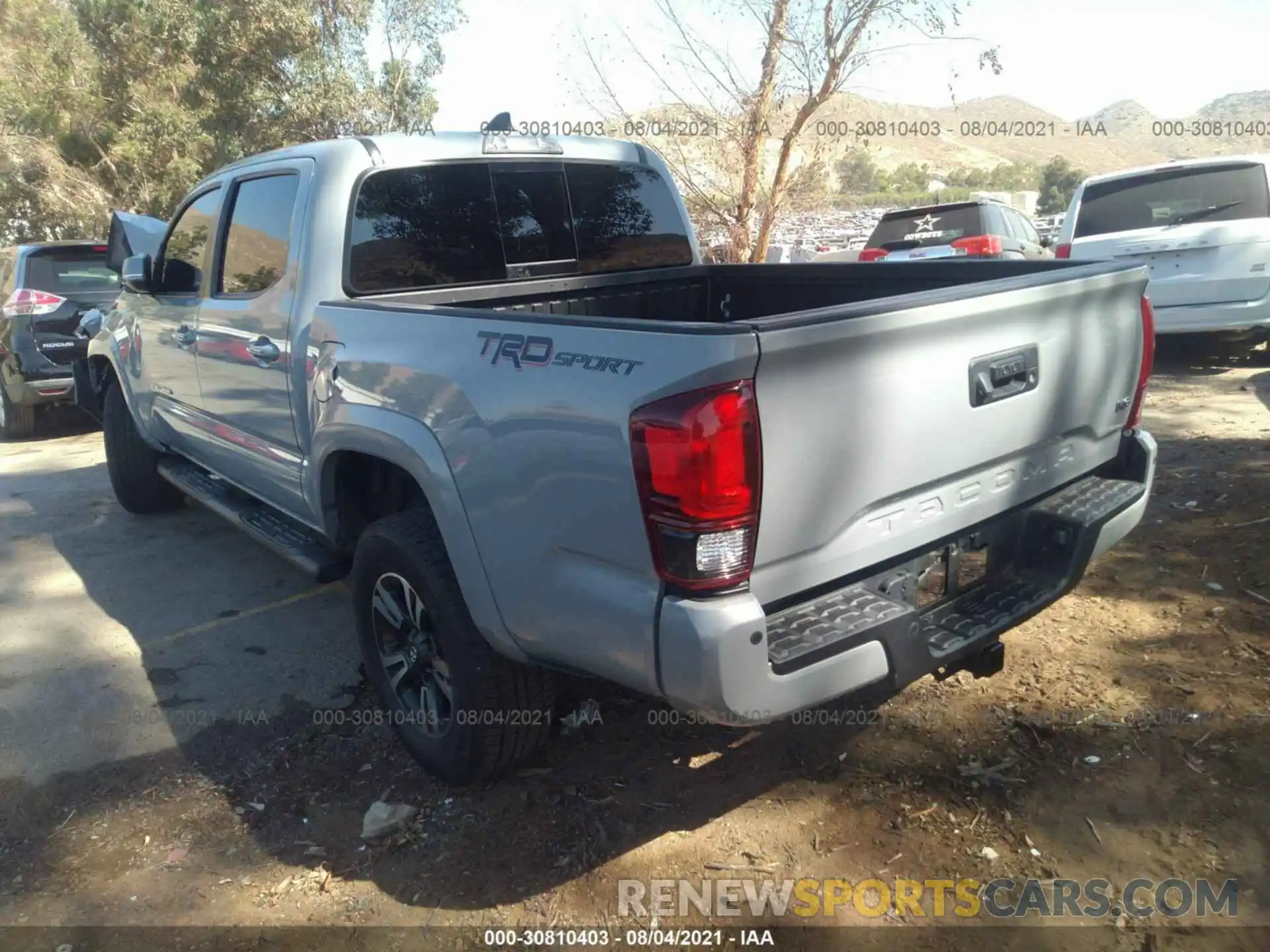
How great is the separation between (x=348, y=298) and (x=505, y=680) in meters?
1.60

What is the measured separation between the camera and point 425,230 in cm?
363

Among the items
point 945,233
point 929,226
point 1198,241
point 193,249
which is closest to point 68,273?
point 193,249

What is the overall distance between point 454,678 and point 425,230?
181cm

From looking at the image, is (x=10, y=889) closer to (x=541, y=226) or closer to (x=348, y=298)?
(x=348, y=298)

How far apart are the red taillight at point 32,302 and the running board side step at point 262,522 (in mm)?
4194

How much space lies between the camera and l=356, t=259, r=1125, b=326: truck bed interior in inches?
135

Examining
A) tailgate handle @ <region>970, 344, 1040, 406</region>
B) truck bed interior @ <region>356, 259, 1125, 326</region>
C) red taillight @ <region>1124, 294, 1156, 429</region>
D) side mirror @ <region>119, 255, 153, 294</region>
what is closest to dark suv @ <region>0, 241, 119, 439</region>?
side mirror @ <region>119, 255, 153, 294</region>

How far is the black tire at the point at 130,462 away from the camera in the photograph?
5906 millimetres

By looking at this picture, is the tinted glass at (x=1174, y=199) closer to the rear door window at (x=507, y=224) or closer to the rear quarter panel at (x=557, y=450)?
the rear door window at (x=507, y=224)

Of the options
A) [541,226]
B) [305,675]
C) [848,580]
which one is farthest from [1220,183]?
[305,675]

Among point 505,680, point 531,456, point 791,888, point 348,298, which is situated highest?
point 348,298

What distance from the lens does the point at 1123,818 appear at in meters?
2.64

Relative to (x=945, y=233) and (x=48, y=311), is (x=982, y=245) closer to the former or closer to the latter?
(x=945, y=233)

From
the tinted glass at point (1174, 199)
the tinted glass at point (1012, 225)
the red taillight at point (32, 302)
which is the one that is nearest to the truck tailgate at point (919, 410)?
the tinted glass at point (1174, 199)
